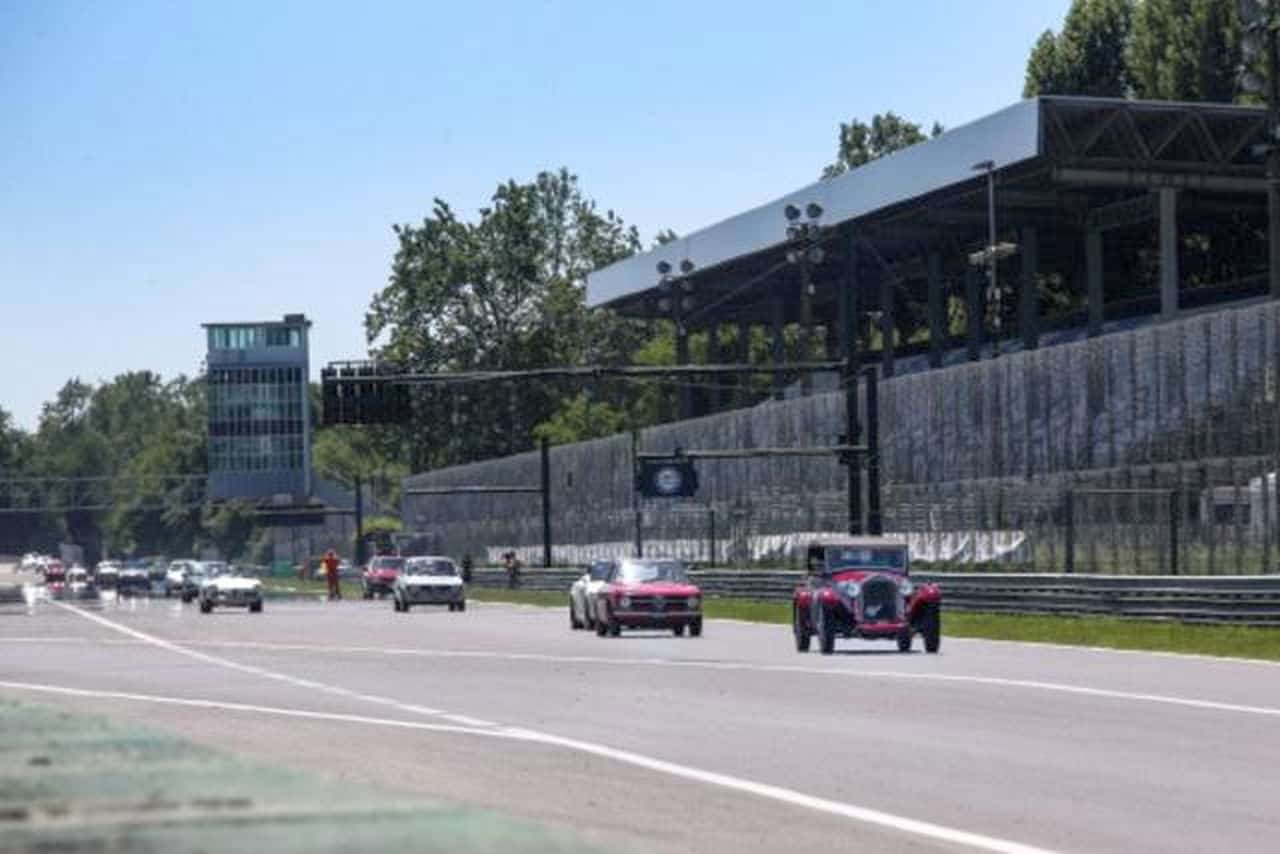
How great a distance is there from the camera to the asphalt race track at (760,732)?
41.9 feet

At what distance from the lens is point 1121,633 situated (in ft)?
125

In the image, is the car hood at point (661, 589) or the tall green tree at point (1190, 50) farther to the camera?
the tall green tree at point (1190, 50)

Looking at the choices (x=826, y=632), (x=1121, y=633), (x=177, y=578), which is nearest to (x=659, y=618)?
(x=1121, y=633)

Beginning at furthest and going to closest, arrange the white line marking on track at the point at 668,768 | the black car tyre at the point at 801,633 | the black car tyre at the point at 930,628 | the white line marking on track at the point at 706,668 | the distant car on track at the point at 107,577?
the distant car on track at the point at 107,577 → the black car tyre at the point at 801,633 → the black car tyre at the point at 930,628 → the white line marking on track at the point at 706,668 → the white line marking on track at the point at 668,768

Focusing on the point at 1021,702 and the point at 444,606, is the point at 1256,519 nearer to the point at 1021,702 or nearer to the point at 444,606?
the point at 1021,702

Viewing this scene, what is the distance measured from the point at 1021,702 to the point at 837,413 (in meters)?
47.2

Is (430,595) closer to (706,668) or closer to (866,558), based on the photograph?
(866,558)

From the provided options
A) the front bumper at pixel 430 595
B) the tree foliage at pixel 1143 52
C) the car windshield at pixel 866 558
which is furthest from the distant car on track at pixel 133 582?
the car windshield at pixel 866 558

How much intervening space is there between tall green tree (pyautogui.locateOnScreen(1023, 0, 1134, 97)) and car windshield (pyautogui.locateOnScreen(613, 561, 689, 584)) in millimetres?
68204

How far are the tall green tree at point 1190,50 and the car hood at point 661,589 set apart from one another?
5864 centimetres

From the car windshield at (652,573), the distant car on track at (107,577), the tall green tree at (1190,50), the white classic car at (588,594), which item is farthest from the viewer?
the distant car on track at (107,577)

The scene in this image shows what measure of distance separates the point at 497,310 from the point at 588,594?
106 meters

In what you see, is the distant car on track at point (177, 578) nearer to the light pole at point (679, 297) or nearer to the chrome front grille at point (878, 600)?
the light pole at point (679, 297)

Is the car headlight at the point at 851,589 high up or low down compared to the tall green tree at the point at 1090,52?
down
